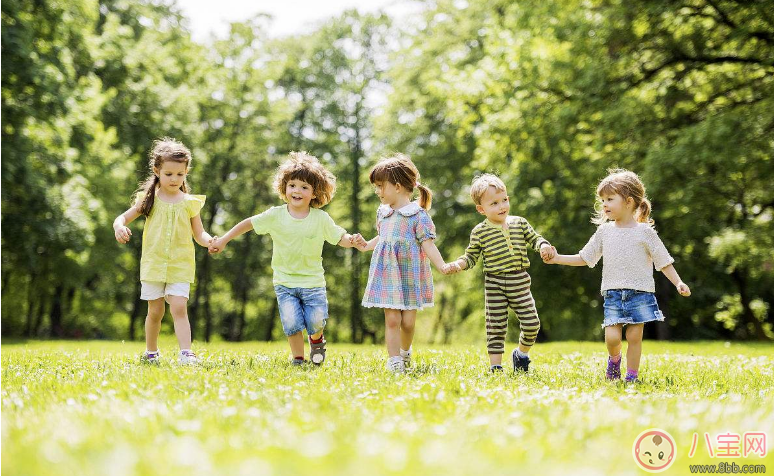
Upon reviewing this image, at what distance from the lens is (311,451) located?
3.21 meters

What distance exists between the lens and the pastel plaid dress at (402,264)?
336 inches

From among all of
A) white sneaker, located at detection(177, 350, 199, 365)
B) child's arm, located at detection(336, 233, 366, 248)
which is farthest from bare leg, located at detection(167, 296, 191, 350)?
child's arm, located at detection(336, 233, 366, 248)

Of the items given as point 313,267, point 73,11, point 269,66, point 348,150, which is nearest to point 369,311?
point 348,150

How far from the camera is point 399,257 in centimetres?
866

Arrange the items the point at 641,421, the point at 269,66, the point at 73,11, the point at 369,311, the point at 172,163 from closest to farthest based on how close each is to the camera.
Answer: the point at 641,421 → the point at 172,163 → the point at 73,11 → the point at 269,66 → the point at 369,311

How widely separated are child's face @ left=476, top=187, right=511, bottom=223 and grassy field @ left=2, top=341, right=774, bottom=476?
74.3 inches

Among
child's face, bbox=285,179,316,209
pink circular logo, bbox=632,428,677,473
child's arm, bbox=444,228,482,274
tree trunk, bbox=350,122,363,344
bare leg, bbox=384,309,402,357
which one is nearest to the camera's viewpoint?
pink circular logo, bbox=632,428,677,473

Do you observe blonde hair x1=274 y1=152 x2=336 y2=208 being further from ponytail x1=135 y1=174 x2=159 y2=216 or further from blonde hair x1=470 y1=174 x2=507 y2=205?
blonde hair x1=470 y1=174 x2=507 y2=205

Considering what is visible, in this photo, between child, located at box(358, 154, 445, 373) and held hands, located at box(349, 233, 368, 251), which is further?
held hands, located at box(349, 233, 368, 251)

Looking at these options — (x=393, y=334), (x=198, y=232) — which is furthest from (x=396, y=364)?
(x=198, y=232)

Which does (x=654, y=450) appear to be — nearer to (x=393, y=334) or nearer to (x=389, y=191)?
(x=393, y=334)

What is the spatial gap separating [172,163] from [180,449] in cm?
625

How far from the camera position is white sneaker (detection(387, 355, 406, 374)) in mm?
8281

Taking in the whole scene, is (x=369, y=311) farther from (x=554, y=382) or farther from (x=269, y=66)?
(x=554, y=382)
